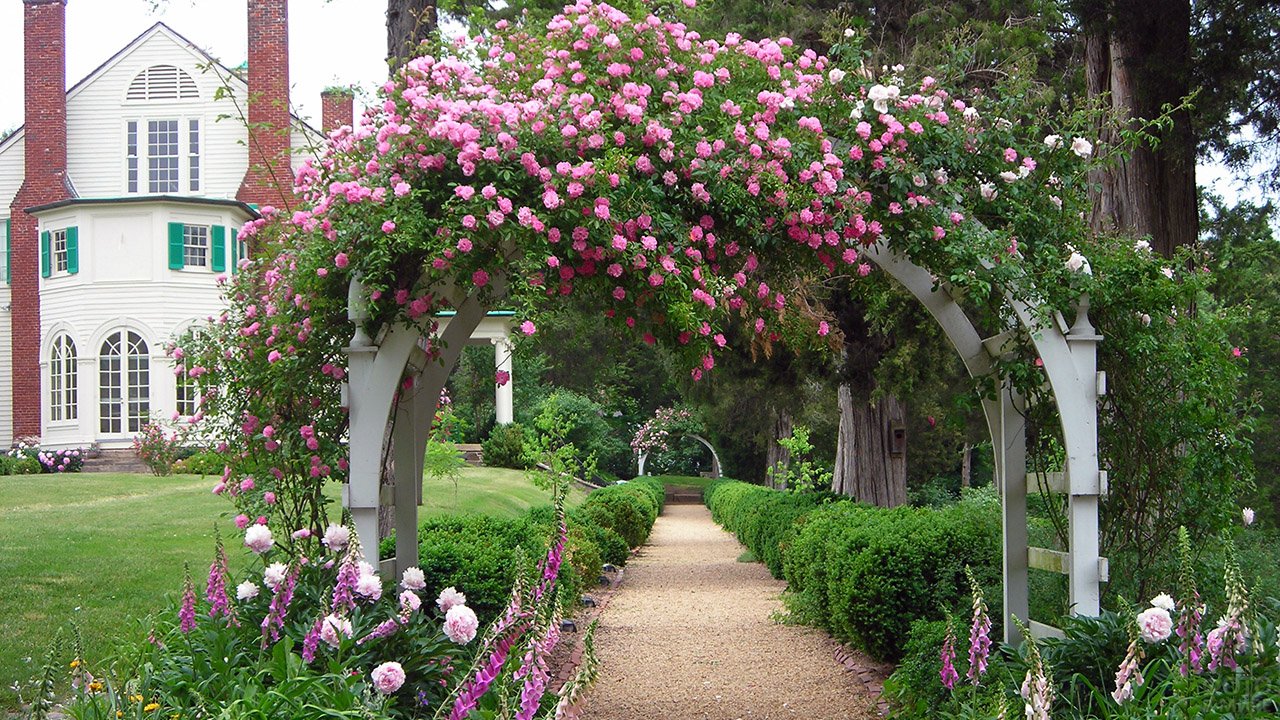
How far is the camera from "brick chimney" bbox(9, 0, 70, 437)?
2536cm

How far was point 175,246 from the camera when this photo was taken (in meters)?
23.7

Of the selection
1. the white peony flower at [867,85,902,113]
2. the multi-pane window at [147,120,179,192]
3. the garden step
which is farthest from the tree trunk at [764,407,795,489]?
the white peony flower at [867,85,902,113]

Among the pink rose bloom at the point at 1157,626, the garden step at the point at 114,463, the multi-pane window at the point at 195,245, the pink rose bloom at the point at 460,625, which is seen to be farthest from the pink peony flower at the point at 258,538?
the multi-pane window at the point at 195,245

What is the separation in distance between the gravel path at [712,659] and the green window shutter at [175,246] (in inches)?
542

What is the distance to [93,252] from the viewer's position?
2362 centimetres

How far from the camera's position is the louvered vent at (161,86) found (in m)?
26.0

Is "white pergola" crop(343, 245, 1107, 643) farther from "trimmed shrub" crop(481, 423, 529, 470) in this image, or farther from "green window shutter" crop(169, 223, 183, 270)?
"green window shutter" crop(169, 223, 183, 270)

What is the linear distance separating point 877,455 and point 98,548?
8.36 meters

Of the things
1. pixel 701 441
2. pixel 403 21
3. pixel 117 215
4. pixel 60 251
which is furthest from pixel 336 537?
pixel 701 441

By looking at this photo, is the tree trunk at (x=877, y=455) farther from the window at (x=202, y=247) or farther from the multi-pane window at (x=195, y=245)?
the multi-pane window at (x=195, y=245)

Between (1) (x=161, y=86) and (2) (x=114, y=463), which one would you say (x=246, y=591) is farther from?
(1) (x=161, y=86)

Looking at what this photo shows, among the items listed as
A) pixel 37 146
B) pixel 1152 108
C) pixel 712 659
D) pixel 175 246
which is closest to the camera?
pixel 1152 108

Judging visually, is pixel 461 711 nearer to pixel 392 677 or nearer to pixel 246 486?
pixel 392 677

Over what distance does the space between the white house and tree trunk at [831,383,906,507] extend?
14137 millimetres
